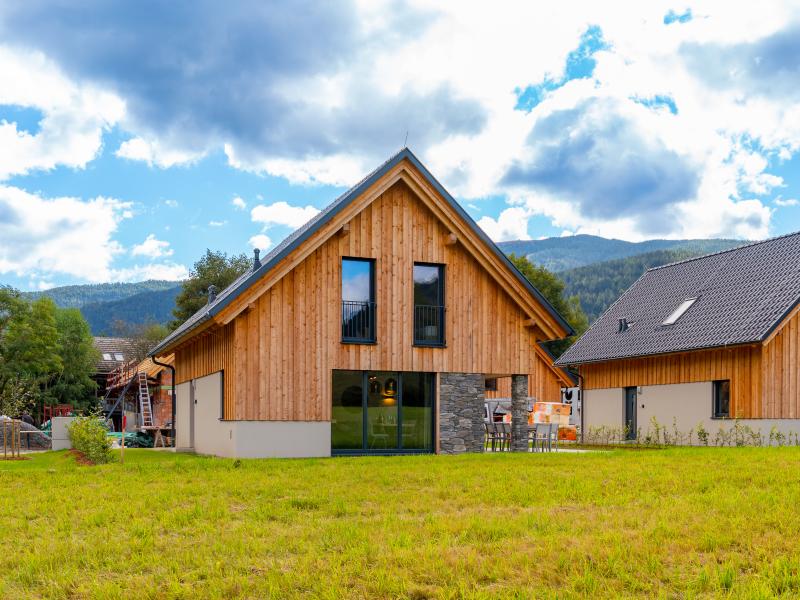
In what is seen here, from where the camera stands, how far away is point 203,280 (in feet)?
170

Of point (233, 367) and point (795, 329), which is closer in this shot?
point (233, 367)

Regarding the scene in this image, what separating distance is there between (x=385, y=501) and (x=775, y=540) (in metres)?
4.77

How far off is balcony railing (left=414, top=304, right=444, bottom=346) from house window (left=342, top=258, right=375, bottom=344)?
120 centimetres

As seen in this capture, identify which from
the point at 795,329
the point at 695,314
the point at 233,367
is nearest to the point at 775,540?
the point at 233,367

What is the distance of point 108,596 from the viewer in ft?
21.7

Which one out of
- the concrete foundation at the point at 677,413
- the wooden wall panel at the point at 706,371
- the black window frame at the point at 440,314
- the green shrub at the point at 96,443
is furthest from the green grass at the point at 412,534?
the concrete foundation at the point at 677,413

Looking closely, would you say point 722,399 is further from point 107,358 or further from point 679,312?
point 107,358

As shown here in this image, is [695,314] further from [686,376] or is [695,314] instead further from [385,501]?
[385,501]

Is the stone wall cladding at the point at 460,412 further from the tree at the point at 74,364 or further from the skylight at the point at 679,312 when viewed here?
the tree at the point at 74,364

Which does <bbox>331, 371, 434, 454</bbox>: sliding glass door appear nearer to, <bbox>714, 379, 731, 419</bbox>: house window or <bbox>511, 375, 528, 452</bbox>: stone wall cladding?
<bbox>511, 375, 528, 452</bbox>: stone wall cladding

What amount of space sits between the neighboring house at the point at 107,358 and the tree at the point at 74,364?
5.28 ft

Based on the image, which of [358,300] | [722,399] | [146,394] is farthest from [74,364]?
→ [722,399]

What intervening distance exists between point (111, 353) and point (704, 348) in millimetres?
61105

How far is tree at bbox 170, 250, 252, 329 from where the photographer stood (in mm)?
50875
